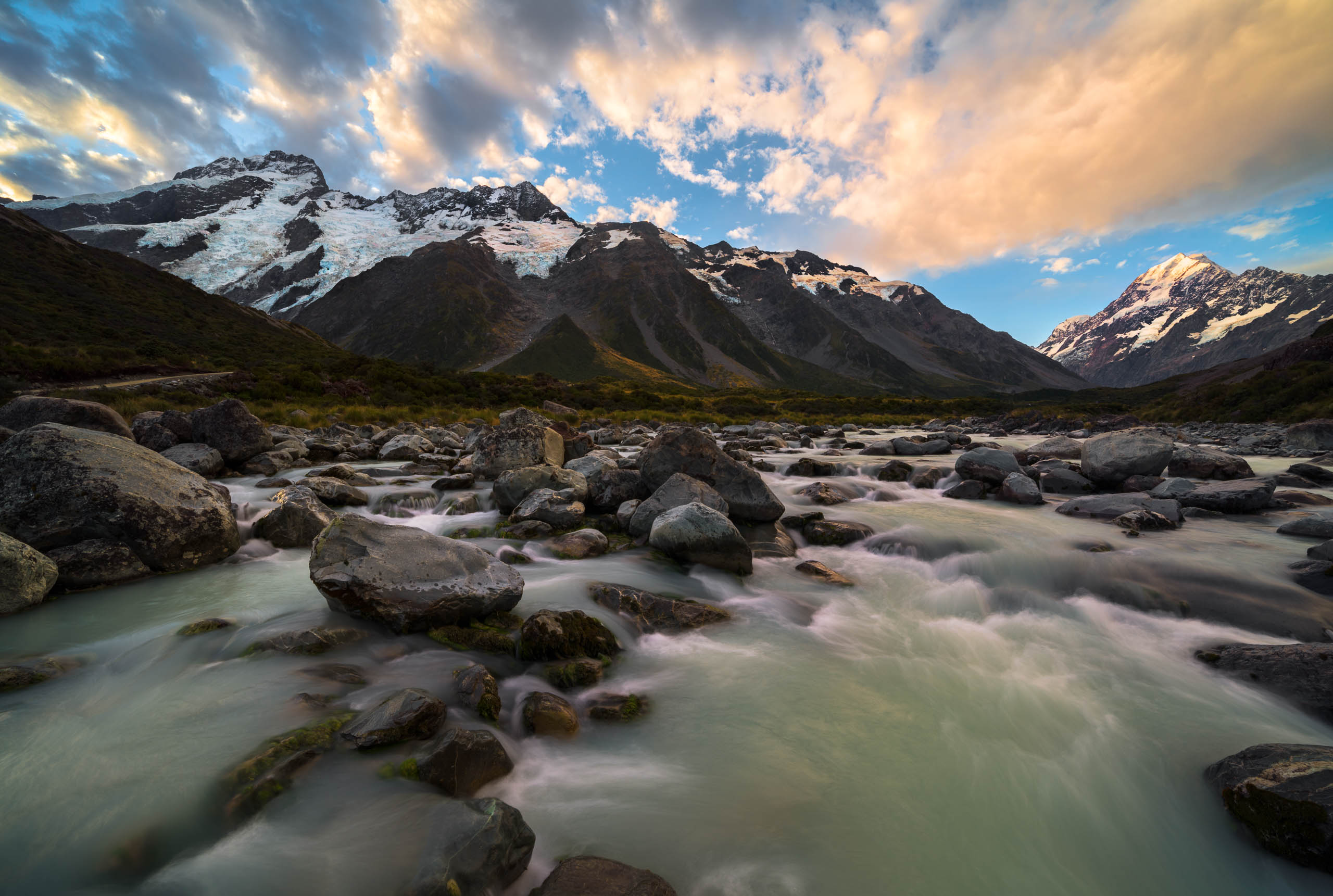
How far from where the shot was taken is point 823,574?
307 inches

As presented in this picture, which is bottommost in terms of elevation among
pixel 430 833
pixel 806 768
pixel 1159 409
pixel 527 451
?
pixel 806 768

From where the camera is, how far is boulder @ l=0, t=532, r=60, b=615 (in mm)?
5074

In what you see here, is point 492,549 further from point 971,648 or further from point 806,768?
point 971,648

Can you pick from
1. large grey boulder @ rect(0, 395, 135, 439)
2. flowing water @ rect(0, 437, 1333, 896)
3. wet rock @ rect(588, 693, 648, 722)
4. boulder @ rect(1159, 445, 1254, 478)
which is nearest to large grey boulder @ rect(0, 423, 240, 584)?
flowing water @ rect(0, 437, 1333, 896)

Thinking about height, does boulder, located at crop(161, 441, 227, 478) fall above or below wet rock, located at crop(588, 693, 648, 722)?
above

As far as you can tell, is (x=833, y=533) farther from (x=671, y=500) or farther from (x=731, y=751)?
(x=731, y=751)

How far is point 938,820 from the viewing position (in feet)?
11.2

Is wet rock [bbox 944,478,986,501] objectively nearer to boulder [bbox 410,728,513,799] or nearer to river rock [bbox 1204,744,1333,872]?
river rock [bbox 1204,744,1333,872]

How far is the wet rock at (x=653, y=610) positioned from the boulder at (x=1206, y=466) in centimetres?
1572

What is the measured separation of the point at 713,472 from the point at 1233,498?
11.3 meters

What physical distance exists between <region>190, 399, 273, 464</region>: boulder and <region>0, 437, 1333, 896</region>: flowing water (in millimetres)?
8100

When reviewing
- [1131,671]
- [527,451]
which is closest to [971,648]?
[1131,671]

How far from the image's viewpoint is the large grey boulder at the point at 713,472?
9.77 metres

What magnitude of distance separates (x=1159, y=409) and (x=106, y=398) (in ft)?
245
